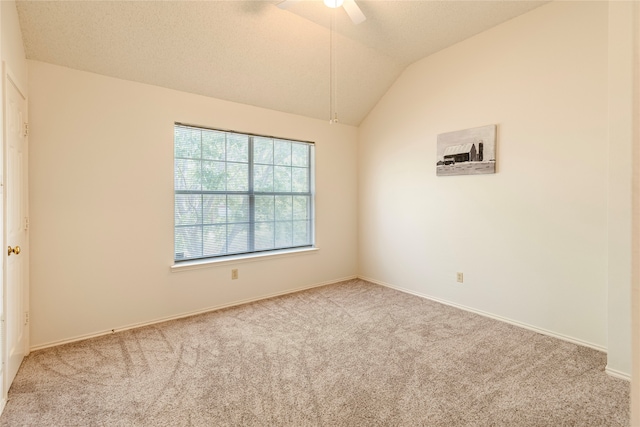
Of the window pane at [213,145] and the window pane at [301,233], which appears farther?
the window pane at [301,233]

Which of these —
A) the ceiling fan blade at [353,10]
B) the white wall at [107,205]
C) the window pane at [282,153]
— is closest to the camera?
the ceiling fan blade at [353,10]

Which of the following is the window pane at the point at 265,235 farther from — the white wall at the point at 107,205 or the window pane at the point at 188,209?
the window pane at the point at 188,209

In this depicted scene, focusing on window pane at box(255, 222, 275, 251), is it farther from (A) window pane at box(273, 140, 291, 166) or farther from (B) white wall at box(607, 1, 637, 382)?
(B) white wall at box(607, 1, 637, 382)

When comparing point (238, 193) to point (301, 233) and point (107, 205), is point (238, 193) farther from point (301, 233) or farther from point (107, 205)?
point (107, 205)

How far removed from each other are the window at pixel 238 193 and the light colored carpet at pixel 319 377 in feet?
3.10

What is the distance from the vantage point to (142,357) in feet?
8.34

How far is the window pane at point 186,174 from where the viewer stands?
3.41 meters

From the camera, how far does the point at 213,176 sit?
3.65 metres

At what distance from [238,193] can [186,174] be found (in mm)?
611

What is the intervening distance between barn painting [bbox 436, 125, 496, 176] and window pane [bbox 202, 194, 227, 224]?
2.48 meters

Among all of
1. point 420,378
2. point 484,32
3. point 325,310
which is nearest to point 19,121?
point 325,310

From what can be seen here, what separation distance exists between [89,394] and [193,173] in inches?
83.7

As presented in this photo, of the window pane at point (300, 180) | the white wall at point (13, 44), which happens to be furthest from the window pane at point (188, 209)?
the white wall at point (13, 44)

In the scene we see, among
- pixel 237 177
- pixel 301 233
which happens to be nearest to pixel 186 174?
pixel 237 177
